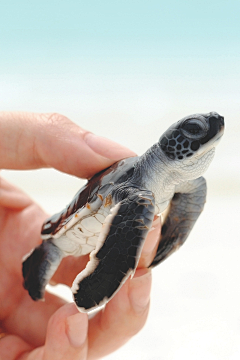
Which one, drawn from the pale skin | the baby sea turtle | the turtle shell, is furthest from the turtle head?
the pale skin

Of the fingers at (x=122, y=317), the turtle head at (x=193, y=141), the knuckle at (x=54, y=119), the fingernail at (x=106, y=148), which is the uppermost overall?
the turtle head at (x=193, y=141)

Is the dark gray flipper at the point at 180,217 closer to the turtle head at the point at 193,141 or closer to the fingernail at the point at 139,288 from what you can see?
the fingernail at the point at 139,288

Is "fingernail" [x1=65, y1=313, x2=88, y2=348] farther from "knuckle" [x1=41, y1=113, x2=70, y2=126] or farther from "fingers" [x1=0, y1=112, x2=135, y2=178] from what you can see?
"knuckle" [x1=41, y1=113, x2=70, y2=126]

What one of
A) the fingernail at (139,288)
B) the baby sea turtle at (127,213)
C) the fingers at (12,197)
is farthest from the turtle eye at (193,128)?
the fingers at (12,197)

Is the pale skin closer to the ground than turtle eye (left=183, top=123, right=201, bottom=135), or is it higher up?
closer to the ground

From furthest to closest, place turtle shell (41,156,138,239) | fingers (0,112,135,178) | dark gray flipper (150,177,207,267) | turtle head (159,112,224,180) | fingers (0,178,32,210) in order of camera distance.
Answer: fingers (0,178,32,210), fingers (0,112,135,178), dark gray flipper (150,177,207,267), turtle shell (41,156,138,239), turtle head (159,112,224,180)

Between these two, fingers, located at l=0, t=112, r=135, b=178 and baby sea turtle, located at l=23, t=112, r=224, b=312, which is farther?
fingers, located at l=0, t=112, r=135, b=178
